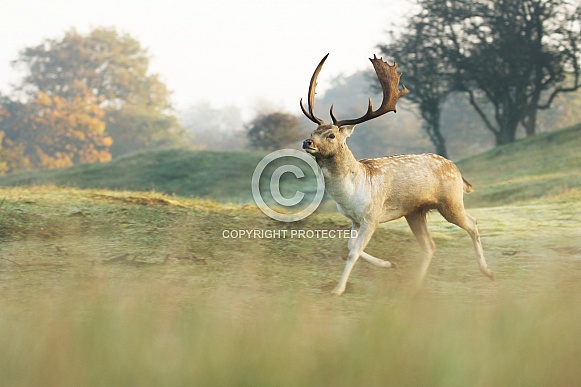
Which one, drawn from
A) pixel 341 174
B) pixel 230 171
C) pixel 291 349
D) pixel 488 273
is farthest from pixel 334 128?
pixel 230 171

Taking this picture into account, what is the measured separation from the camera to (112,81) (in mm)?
79312

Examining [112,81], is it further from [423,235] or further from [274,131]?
[423,235]

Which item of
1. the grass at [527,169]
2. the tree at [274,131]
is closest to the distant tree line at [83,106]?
the tree at [274,131]

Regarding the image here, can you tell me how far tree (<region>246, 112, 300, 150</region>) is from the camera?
1832 inches

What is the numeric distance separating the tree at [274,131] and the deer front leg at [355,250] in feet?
123

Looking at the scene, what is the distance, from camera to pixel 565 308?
13.4 ft

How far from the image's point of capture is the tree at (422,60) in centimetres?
4409

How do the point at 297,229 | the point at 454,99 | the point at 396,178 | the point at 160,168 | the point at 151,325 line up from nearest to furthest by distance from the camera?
the point at 151,325 → the point at 396,178 → the point at 297,229 → the point at 160,168 → the point at 454,99

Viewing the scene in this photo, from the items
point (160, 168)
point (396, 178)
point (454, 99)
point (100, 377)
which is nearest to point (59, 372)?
point (100, 377)

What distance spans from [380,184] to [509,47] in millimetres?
35051

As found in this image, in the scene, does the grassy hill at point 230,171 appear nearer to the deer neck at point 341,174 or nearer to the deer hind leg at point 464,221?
the deer hind leg at point 464,221

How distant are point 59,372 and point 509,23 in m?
41.6

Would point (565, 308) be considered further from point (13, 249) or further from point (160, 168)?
point (160, 168)

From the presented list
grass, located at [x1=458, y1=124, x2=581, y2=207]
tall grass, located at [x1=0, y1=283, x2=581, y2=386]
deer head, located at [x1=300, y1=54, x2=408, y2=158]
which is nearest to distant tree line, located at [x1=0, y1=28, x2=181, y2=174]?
grass, located at [x1=458, y1=124, x2=581, y2=207]
